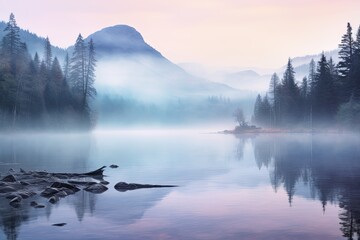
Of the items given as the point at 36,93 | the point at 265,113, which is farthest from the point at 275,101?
the point at 36,93

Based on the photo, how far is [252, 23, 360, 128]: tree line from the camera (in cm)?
9412

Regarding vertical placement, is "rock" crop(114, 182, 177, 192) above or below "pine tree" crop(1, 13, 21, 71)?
below

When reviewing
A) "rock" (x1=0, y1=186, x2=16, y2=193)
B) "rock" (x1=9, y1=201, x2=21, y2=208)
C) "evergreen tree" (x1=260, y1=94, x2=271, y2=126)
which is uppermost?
"evergreen tree" (x1=260, y1=94, x2=271, y2=126)

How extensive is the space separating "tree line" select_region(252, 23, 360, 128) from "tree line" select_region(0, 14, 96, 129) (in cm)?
5447

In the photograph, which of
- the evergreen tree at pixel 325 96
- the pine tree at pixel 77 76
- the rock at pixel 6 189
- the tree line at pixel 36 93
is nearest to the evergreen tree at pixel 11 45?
the tree line at pixel 36 93

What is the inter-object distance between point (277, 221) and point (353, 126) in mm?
82672

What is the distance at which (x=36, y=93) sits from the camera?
9419 cm

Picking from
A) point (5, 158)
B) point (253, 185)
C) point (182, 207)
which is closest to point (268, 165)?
point (253, 185)

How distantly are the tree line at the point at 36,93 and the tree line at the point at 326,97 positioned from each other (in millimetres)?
54466

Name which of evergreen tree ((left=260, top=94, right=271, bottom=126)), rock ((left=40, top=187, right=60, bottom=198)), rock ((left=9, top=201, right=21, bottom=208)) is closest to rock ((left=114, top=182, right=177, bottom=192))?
rock ((left=40, top=187, right=60, bottom=198))

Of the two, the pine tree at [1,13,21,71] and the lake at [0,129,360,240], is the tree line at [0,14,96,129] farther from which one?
the lake at [0,129,360,240]

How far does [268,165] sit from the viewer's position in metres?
38.6

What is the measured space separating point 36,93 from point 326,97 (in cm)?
6558

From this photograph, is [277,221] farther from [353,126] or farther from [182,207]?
[353,126]
